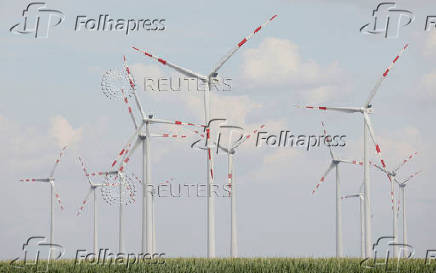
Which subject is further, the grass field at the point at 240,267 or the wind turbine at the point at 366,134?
the wind turbine at the point at 366,134

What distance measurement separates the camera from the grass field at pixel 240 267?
2133 inches

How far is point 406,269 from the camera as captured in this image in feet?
180

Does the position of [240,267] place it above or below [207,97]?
below

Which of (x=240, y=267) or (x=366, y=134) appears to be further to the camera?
(x=366, y=134)

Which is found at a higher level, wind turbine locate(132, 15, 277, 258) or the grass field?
wind turbine locate(132, 15, 277, 258)

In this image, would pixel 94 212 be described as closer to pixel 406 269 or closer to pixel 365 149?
pixel 365 149

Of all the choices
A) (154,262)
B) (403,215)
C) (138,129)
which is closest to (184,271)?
(154,262)

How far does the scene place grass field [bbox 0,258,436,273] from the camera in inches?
2133

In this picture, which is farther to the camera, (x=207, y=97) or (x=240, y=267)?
(x=207, y=97)

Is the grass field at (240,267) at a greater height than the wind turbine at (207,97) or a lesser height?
lesser

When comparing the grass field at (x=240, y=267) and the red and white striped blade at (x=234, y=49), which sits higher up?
the red and white striped blade at (x=234, y=49)

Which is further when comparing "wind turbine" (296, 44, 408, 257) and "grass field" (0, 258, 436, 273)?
"wind turbine" (296, 44, 408, 257)

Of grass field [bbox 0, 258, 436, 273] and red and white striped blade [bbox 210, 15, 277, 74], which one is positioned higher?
red and white striped blade [bbox 210, 15, 277, 74]

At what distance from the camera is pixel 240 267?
2174 inches
